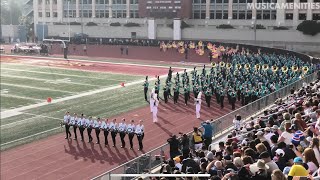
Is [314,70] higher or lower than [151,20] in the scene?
lower

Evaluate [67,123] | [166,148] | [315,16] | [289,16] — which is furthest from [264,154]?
[289,16]

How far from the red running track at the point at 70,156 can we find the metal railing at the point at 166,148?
3120 mm

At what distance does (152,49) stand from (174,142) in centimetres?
4687

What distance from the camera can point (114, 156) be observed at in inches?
663

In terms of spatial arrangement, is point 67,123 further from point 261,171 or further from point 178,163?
point 261,171

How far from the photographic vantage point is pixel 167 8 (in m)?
66.5

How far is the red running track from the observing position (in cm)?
1527

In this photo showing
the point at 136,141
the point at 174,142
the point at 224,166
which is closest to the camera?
the point at 224,166

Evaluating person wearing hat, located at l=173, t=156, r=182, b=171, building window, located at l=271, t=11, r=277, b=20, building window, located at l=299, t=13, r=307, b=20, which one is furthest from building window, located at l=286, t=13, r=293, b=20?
person wearing hat, located at l=173, t=156, r=182, b=171

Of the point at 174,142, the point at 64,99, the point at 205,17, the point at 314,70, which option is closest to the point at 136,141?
the point at 174,142

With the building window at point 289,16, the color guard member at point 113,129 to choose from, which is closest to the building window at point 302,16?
the building window at point 289,16

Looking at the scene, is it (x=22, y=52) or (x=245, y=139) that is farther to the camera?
(x=22, y=52)

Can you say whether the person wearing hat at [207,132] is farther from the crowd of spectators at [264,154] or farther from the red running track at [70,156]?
the red running track at [70,156]

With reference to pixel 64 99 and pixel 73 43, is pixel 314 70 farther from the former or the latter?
pixel 73 43
